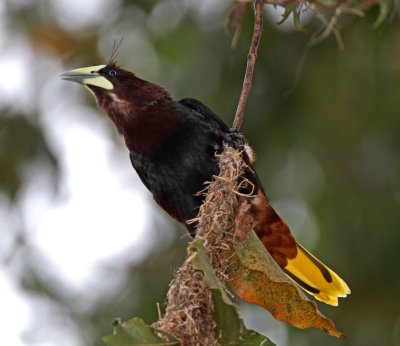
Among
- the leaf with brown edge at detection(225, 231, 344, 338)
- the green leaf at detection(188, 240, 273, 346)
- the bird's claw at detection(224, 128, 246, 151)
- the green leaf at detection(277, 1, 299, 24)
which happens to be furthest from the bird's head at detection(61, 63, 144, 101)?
the green leaf at detection(188, 240, 273, 346)

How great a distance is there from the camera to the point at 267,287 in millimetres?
2992

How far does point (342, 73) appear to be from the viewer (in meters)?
5.88

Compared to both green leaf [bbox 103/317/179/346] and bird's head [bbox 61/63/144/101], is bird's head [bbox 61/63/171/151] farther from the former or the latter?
green leaf [bbox 103/317/179/346]

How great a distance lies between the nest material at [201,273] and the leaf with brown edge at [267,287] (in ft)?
0.24

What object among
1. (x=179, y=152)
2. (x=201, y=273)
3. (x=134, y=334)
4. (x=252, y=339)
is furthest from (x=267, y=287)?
(x=179, y=152)

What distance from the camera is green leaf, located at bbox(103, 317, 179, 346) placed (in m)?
2.57

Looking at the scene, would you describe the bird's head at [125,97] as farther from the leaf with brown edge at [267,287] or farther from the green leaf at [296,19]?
the leaf with brown edge at [267,287]

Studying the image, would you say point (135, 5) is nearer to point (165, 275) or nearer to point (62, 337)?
point (165, 275)

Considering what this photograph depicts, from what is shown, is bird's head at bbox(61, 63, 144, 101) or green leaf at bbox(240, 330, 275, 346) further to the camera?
bird's head at bbox(61, 63, 144, 101)

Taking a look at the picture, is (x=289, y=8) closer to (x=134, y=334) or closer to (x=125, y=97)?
(x=125, y=97)

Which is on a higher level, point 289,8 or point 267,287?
point 289,8

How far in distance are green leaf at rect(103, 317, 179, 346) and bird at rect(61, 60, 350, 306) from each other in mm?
1222

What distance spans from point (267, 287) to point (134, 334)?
21.7 inches

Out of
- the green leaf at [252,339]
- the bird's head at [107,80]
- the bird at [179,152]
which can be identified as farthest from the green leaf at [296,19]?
→ the green leaf at [252,339]
